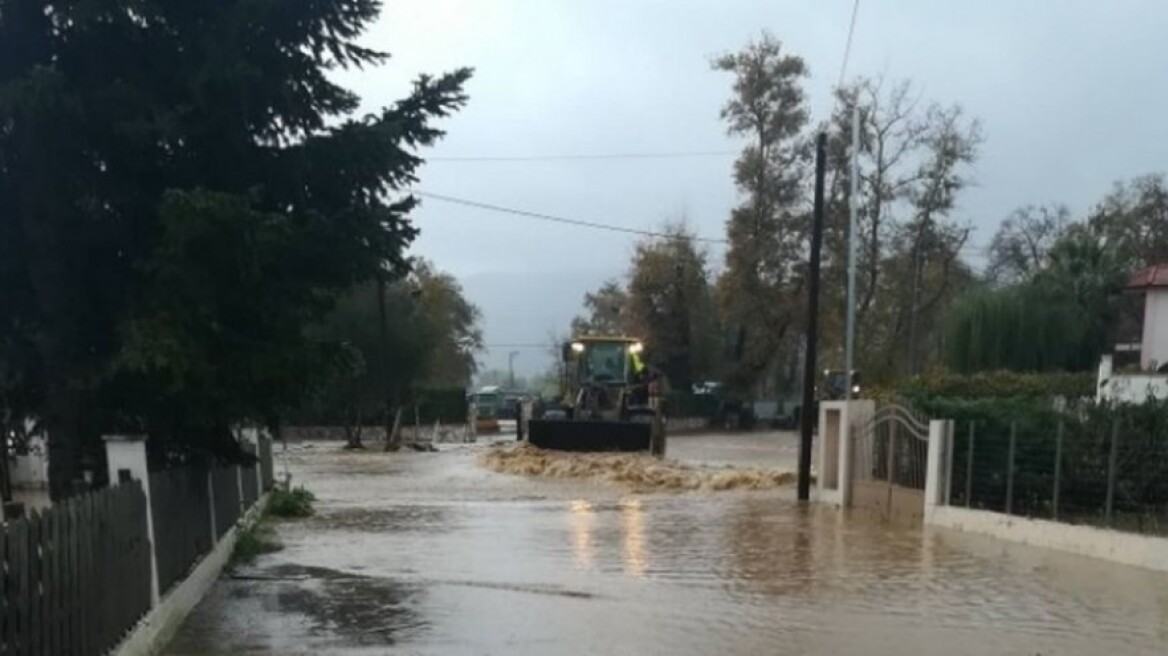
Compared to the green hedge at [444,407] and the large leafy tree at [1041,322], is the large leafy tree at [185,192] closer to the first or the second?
the large leafy tree at [1041,322]

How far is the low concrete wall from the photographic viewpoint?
1470 cm

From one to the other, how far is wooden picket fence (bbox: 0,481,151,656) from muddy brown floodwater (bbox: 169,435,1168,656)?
103 centimetres

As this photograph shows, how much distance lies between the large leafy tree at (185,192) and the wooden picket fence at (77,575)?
1.36 metres

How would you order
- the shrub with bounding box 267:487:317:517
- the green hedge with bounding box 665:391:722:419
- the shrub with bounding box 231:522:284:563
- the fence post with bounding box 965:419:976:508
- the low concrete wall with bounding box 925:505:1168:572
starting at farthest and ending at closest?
the green hedge with bounding box 665:391:722:419 → the shrub with bounding box 267:487:317:517 → the fence post with bounding box 965:419:976:508 → the shrub with bounding box 231:522:284:563 → the low concrete wall with bounding box 925:505:1168:572

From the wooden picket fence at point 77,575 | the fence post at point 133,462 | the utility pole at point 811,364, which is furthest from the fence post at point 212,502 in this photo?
the utility pole at point 811,364

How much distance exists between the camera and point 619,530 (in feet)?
63.2

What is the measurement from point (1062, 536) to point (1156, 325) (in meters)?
38.7

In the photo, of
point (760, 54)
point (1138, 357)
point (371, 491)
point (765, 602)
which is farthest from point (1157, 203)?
point (765, 602)

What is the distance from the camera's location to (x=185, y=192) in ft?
31.1

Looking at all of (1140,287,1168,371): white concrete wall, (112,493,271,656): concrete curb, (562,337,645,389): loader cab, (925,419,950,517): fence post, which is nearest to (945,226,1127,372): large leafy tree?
(1140,287,1168,371): white concrete wall

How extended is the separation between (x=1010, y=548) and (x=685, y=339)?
54511 millimetres

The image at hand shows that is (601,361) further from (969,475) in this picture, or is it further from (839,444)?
(969,475)

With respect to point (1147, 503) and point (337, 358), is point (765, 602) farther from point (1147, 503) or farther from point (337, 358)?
point (1147, 503)

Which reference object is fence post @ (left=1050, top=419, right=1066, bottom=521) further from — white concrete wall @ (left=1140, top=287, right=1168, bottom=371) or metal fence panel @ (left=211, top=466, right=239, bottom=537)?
white concrete wall @ (left=1140, top=287, right=1168, bottom=371)
